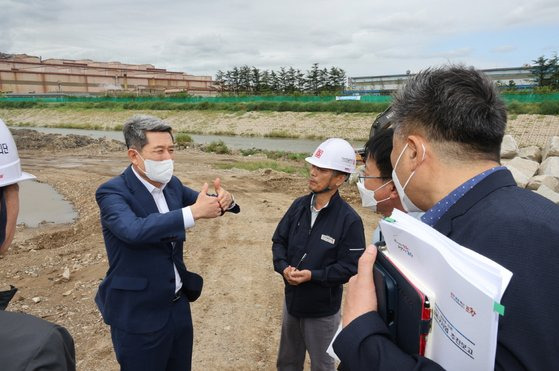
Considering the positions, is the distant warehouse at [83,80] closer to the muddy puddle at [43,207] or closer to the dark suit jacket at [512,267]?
the muddy puddle at [43,207]

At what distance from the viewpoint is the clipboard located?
114 cm

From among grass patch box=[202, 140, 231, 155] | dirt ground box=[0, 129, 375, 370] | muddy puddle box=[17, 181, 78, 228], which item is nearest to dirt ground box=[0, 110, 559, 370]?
dirt ground box=[0, 129, 375, 370]

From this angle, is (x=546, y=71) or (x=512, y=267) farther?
(x=546, y=71)

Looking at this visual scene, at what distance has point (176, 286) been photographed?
2852 mm

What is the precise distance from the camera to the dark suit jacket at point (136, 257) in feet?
8.26

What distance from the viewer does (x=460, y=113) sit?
4.31 feet

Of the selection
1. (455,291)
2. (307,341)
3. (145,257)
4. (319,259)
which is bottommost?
(307,341)

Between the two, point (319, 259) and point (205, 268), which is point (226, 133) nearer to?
point (205, 268)

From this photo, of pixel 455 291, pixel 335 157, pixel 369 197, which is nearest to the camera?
pixel 455 291

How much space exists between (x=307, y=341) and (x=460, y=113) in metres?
2.39

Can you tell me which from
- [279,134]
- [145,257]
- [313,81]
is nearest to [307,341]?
[145,257]

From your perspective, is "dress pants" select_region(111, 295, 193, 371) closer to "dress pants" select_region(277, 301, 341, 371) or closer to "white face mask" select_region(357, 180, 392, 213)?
"dress pants" select_region(277, 301, 341, 371)

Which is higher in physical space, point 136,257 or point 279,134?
point 136,257

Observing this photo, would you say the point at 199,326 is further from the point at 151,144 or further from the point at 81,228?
the point at 81,228
